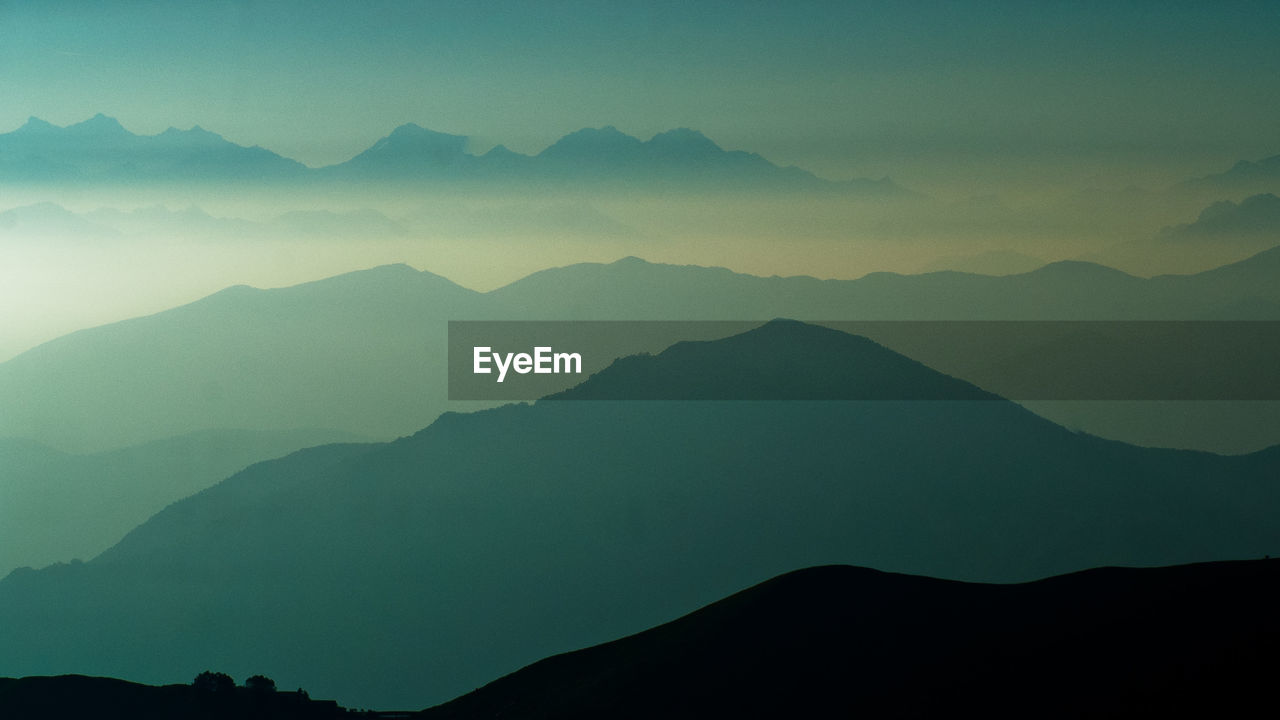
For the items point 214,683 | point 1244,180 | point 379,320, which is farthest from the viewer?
point 379,320

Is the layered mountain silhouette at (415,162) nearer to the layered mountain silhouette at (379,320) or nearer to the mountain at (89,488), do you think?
the layered mountain silhouette at (379,320)

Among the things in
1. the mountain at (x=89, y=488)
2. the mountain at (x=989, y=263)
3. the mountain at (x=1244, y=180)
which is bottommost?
the mountain at (x=89, y=488)

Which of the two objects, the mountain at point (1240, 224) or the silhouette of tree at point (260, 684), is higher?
the mountain at point (1240, 224)

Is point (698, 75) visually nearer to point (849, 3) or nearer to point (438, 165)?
point (849, 3)

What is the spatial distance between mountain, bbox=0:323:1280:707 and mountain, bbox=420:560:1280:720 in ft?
1.36

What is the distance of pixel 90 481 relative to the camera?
10.7 meters

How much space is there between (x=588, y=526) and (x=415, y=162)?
3802 millimetres

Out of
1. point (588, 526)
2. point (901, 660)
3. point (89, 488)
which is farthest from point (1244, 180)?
point (89, 488)

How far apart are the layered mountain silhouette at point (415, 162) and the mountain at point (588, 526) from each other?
59.1 inches

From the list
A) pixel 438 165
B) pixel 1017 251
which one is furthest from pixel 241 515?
pixel 1017 251

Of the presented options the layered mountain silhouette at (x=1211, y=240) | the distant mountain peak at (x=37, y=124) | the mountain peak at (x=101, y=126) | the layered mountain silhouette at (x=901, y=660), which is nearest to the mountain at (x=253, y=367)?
the mountain peak at (x=101, y=126)

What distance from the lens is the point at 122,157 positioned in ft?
35.1

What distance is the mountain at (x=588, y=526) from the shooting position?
9625 millimetres

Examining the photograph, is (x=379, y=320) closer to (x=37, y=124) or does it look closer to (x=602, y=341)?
(x=602, y=341)
